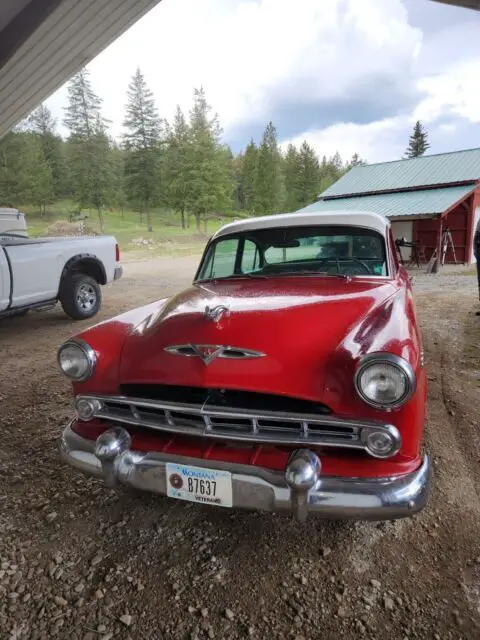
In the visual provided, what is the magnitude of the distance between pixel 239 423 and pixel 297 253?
1954 millimetres

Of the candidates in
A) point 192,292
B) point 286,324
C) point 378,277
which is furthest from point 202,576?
point 378,277

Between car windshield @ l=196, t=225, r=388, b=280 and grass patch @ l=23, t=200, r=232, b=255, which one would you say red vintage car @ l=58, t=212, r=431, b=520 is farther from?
grass patch @ l=23, t=200, r=232, b=255

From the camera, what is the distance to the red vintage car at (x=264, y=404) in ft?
5.98

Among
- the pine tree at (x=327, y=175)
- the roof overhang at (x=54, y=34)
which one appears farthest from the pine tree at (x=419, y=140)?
the roof overhang at (x=54, y=34)

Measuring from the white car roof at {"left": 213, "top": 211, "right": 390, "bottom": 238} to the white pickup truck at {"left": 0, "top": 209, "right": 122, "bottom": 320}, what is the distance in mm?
3991

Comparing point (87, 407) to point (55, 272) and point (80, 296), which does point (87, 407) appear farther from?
point (80, 296)

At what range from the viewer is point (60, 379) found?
4727 millimetres

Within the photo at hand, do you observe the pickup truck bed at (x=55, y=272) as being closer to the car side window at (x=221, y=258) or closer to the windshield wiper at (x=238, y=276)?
the car side window at (x=221, y=258)

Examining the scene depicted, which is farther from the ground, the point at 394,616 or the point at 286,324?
the point at 286,324

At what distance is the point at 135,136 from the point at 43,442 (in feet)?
158

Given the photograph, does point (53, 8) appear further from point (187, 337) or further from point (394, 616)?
point (394, 616)

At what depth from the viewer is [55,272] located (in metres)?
6.96

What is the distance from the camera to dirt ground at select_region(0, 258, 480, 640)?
5.97 feet

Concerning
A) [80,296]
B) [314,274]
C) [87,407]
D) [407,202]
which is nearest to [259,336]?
[87,407]
